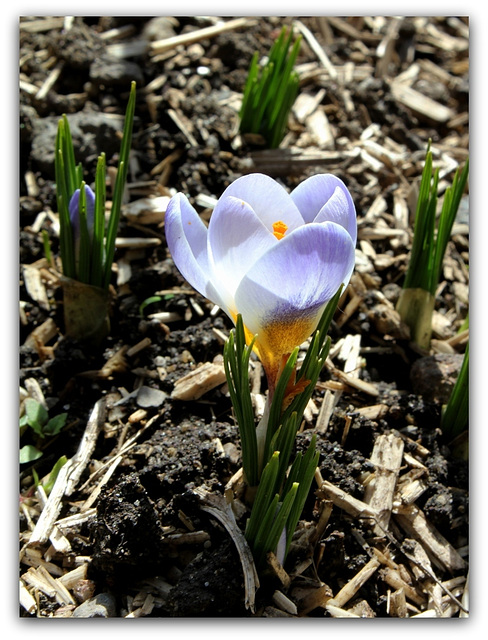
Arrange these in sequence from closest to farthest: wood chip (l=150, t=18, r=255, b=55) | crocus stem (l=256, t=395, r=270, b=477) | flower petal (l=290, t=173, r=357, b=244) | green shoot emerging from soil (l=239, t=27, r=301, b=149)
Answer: flower petal (l=290, t=173, r=357, b=244)
crocus stem (l=256, t=395, r=270, b=477)
green shoot emerging from soil (l=239, t=27, r=301, b=149)
wood chip (l=150, t=18, r=255, b=55)

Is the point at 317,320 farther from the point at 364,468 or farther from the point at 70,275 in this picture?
the point at 70,275

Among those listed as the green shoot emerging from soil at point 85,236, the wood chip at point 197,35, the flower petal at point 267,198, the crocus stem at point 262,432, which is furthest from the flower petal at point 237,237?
the wood chip at point 197,35

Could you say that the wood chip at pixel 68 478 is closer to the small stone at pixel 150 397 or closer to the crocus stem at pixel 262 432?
the small stone at pixel 150 397

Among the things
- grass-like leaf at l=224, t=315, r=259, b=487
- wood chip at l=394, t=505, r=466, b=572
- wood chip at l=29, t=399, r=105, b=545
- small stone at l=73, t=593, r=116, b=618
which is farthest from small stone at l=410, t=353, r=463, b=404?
small stone at l=73, t=593, r=116, b=618

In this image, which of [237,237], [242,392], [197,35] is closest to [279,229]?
[237,237]

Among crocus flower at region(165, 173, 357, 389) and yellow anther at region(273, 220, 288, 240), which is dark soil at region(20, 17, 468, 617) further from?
yellow anther at region(273, 220, 288, 240)

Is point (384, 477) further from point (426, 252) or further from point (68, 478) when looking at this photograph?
point (68, 478)
